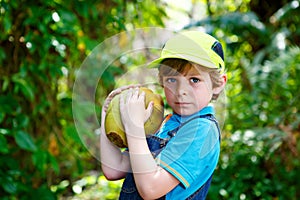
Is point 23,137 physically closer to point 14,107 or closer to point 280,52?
point 14,107

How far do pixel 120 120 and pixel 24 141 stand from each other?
44.2 inches

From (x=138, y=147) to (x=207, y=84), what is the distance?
0.63ft

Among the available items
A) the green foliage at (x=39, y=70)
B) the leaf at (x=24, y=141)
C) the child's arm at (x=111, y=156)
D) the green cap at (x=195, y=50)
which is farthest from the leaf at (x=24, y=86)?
the green cap at (x=195, y=50)

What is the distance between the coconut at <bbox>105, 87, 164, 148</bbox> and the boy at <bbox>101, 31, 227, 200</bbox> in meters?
0.01

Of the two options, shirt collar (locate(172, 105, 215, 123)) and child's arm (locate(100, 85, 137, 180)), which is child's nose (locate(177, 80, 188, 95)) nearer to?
shirt collar (locate(172, 105, 215, 123))

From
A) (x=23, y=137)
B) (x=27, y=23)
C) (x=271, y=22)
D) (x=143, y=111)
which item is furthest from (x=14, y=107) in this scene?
(x=271, y=22)

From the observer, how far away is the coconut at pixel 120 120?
917 millimetres

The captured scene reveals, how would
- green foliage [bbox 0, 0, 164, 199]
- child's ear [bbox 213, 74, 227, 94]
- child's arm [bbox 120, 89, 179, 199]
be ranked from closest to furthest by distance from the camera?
child's arm [bbox 120, 89, 179, 199]
child's ear [bbox 213, 74, 227, 94]
green foliage [bbox 0, 0, 164, 199]

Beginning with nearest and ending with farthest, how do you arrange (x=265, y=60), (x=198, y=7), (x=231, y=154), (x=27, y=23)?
(x=27, y=23) → (x=231, y=154) → (x=265, y=60) → (x=198, y=7)

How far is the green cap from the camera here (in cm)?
90

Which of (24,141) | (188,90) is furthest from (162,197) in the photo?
(24,141)

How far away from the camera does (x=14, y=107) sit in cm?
200

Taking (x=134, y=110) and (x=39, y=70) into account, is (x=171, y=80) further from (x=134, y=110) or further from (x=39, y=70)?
(x=39, y=70)

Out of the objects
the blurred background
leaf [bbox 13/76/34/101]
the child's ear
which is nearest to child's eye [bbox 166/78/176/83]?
the child's ear
